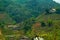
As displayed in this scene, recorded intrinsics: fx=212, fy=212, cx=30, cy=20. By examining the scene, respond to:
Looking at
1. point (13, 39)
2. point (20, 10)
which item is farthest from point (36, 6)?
point (13, 39)

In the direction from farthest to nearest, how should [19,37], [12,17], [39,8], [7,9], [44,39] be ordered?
[39,8], [7,9], [12,17], [19,37], [44,39]

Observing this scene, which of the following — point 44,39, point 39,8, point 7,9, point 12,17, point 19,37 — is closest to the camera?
point 44,39

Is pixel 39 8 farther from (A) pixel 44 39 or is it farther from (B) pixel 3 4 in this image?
(A) pixel 44 39

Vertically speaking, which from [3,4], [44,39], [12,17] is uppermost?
[3,4]

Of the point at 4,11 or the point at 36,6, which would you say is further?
the point at 36,6

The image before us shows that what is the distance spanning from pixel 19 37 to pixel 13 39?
52.0 inches

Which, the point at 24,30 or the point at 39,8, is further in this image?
the point at 39,8

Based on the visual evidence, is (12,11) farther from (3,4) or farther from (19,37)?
(19,37)

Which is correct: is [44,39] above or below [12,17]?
below

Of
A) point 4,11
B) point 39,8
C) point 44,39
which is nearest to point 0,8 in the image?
point 4,11

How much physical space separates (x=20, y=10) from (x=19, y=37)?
84.5 feet

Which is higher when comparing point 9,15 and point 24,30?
point 9,15

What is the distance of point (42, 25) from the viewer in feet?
107

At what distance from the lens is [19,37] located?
2728 cm
